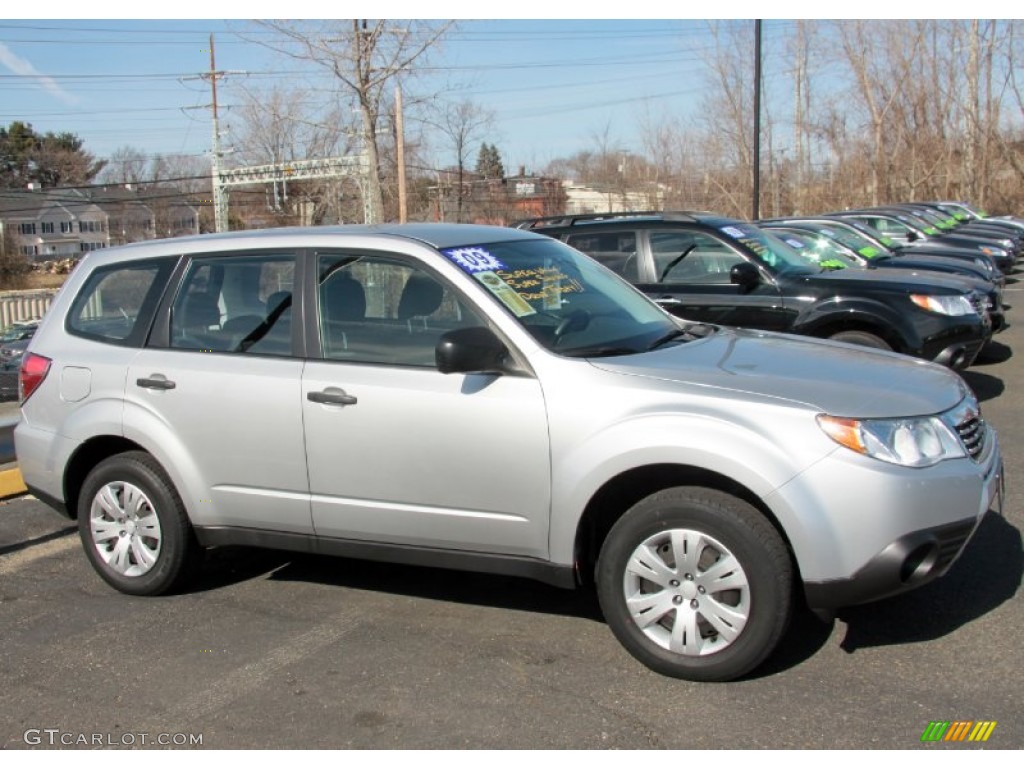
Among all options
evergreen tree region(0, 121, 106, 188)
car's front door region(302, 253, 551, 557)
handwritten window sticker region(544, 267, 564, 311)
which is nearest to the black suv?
handwritten window sticker region(544, 267, 564, 311)

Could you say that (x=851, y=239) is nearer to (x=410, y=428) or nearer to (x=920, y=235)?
(x=920, y=235)

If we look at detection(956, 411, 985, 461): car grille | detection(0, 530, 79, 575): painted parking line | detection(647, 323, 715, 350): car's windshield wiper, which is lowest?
detection(0, 530, 79, 575): painted parking line

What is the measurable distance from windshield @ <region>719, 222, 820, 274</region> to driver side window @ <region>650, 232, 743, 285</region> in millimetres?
153

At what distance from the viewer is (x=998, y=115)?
42.8 meters

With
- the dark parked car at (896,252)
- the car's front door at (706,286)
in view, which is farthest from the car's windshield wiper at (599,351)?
the dark parked car at (896,252)

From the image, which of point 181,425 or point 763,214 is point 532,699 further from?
point 763,214

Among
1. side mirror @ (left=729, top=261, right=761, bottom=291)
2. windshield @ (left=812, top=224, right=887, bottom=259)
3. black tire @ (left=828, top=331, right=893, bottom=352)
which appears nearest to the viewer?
side mirror @ (left=729, top=261, right=761, bottom=291)

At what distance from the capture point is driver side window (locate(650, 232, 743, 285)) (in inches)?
351

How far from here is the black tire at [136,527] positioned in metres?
4.99

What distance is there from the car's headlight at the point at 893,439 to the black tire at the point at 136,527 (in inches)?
122

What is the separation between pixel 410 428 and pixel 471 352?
0.46 m

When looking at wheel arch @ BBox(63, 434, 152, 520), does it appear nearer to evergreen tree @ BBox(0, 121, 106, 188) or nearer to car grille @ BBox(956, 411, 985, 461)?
car grille @ BBox(956, 411, 985, 461)

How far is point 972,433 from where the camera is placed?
161 inches

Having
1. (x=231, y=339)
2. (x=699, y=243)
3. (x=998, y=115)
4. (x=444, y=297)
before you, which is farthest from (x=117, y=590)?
(x=998, y=115)
